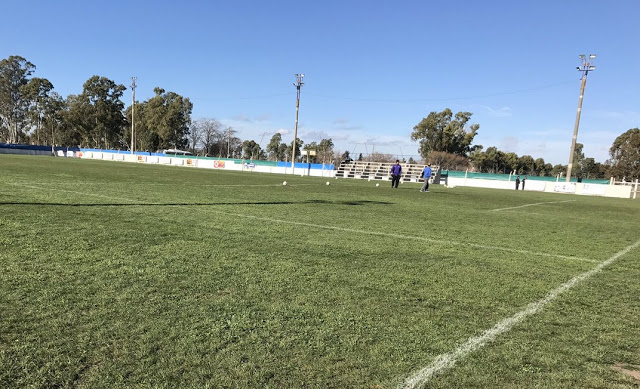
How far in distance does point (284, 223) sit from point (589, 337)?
5.83 metres

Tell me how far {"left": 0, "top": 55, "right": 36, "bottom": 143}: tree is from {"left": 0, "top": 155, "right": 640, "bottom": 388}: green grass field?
4197 inches

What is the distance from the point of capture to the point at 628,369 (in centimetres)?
271

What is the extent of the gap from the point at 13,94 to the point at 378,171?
89239mm

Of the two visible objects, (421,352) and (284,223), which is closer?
(421,352)

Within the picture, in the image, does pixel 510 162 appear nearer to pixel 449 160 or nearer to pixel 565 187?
pixel 449 160

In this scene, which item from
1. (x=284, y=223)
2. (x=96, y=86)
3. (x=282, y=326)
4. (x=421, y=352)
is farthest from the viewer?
(x=96, y=86)

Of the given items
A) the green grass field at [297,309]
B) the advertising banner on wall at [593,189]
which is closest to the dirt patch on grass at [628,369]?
the green grass field at [297,309]

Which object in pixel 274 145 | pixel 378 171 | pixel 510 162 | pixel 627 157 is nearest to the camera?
pixel 378 171

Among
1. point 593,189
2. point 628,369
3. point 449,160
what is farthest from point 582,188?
point 449,160

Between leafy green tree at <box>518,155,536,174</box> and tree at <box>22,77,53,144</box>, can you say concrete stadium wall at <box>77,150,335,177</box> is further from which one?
leafy green tree at <box>518,155,536,174</box>

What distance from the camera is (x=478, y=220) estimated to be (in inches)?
Answer: 424

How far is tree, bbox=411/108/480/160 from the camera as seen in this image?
276ft

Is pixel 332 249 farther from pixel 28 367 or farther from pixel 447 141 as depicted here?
pixel 447 141

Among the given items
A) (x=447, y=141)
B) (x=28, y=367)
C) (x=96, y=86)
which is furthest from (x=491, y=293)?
(x=96, y=86)
